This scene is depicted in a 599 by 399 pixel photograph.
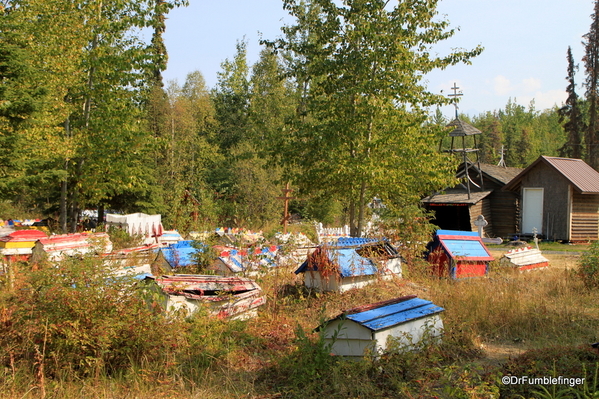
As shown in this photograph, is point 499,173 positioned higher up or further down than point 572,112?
further down

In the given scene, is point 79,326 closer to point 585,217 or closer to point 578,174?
point 585,217

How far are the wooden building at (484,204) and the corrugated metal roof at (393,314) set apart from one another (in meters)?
21.2

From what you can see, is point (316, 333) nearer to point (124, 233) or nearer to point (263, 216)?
point (124, 233)

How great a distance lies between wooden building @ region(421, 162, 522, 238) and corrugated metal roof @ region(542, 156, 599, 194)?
3187 mm

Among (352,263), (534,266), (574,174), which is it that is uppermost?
(574,174)

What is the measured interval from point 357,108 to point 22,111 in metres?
8.52

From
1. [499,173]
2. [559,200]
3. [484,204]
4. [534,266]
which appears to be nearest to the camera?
[534,266]

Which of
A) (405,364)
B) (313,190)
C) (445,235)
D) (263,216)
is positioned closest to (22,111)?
(313,190)

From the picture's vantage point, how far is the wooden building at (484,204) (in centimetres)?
2772

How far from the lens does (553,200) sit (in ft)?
83.3

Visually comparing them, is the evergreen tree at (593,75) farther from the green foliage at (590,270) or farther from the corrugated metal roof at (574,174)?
the green foliage at (590,270)

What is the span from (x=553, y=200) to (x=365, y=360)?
2269 cm

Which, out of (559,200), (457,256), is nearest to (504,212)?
(559,200)

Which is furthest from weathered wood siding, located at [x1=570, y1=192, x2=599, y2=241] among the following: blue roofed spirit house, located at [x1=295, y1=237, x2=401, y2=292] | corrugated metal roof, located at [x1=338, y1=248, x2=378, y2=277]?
corrugated metal roof, located at [x1=338, y1=248, x2=378, y2=277]
